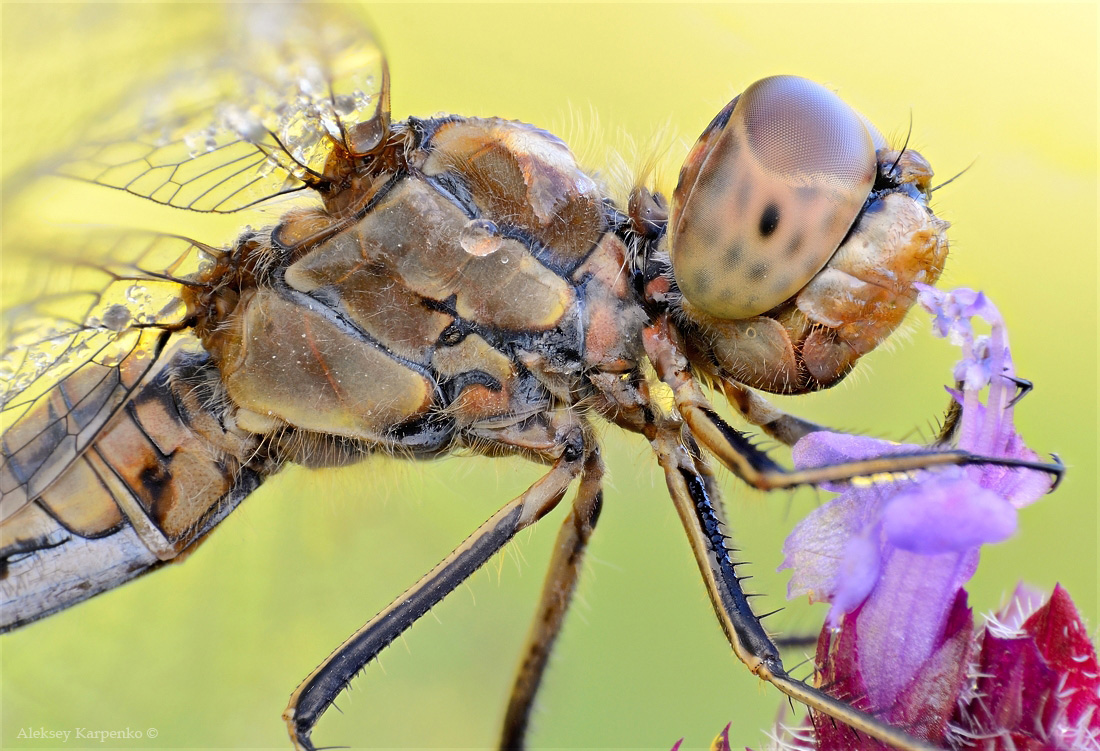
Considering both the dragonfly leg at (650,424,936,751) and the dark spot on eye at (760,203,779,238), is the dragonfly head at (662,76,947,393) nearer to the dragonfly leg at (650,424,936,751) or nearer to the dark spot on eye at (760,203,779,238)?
the dark spot on eye at (760,203,779,238)

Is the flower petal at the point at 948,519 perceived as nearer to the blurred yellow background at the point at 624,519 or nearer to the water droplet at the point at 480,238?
the water droplet at the point at 480,238

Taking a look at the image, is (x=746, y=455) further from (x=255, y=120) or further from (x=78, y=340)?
(x=78, y=340)

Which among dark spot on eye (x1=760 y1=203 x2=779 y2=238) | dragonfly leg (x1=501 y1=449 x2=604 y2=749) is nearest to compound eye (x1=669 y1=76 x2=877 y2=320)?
dark spot on eye (x1=760 y1=203 x2=779 y2=238)

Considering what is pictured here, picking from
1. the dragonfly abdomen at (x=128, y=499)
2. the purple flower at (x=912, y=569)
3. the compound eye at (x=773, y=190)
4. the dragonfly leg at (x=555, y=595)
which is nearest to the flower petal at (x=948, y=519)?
the purple flower at (x=912, y=569)

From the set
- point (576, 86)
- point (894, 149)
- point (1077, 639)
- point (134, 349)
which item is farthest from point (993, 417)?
point (576, 86)

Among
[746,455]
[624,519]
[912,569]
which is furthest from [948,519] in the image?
[624,519]

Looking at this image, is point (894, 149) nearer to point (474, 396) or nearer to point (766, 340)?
point (766, 340)
